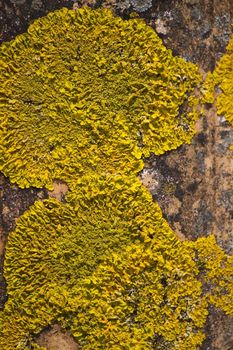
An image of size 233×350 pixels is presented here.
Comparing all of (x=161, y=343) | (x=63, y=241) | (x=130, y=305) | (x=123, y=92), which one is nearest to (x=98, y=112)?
(x=123, y=92)

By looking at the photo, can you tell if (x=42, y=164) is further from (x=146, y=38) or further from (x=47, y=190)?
(x=146, y=38)

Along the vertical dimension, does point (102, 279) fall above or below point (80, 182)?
below

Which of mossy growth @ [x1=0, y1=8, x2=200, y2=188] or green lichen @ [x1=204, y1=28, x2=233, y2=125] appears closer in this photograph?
mossy growth @ [x1=0, y1=8, x2=200, y2=188]

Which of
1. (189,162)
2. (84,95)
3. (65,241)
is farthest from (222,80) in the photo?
(65,241)

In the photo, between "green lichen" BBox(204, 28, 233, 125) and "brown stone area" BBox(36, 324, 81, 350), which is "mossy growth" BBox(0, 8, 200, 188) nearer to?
"green lichen" BBox(204, 28, 233, 125)

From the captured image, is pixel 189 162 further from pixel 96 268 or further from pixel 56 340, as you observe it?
pixel 56 340

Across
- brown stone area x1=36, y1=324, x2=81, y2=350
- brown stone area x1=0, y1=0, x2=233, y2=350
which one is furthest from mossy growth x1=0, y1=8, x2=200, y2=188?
brown stone area x1=36, y1=324, x2=81, y2=350

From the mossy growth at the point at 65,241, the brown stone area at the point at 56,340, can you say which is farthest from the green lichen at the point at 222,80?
the brown stone area at the point at 56,340
